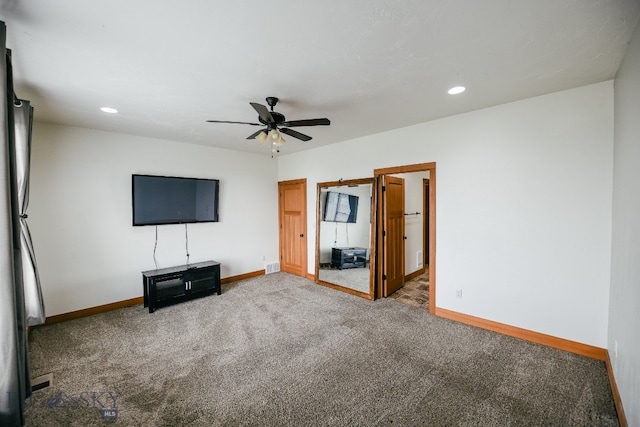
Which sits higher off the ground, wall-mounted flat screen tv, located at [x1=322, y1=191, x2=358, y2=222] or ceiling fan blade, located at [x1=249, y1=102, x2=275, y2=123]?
ceiling fan blade, located at [x1=249, y1=102, x2=275, y2=123]

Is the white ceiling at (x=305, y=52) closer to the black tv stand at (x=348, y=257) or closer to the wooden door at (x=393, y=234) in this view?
the wooden door at (x=393, y=234)

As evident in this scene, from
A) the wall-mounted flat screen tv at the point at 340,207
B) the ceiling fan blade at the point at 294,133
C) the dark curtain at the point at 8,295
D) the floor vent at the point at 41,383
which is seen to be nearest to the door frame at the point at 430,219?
the wall-mounted flat screen tv at the point at 340,207

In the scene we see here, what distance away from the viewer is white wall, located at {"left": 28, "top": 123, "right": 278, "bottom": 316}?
351 cm

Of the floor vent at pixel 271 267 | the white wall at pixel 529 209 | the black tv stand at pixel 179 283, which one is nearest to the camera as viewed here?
the white wall at pixel 529 209

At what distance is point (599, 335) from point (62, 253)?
630cm

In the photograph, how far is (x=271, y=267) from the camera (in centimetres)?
594

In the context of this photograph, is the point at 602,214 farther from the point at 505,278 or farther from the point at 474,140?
the point at 474,140

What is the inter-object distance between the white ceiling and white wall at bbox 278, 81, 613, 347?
1.11ft

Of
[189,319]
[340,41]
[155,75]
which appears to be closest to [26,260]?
[189,319]

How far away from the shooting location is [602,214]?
2.55 meters

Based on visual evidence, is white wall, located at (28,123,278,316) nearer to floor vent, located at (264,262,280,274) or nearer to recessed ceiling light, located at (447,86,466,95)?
floor vent, located at (264,262,280,274)

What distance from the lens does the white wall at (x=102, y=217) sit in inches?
138

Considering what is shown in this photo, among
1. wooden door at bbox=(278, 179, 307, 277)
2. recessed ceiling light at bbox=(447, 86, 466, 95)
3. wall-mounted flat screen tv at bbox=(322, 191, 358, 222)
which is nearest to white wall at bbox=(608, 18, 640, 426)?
recessed ceiling light at bbox=(447, 86, 466, 95)

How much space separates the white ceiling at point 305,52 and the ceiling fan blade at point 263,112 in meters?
0.27
